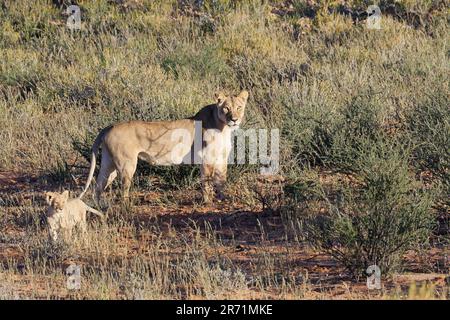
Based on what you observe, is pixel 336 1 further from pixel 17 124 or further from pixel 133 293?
pixel 133 293

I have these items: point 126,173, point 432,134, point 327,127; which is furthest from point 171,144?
point 432,134

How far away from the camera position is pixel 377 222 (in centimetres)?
777

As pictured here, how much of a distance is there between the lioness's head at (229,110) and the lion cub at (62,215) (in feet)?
6.67

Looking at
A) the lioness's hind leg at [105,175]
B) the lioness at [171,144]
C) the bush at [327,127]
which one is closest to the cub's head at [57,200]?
the lioness at [171,144]

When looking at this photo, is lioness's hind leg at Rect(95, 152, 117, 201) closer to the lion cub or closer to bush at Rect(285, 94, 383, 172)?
the lion cub

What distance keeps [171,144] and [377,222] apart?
120 inches

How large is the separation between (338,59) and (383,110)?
4.10 metres

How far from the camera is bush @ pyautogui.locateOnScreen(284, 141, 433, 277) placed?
770 cm

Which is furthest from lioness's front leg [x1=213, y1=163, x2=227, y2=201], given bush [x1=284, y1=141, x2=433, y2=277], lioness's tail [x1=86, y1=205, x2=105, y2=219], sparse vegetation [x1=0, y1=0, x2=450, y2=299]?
bush [x1=284, y1=141, x2=433, y2=277]

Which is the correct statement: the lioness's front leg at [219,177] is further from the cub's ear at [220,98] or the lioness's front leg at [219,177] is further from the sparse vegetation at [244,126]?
the cub's ear at [220,98]

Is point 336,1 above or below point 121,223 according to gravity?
above

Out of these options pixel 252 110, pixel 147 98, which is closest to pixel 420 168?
pixel 252 110
